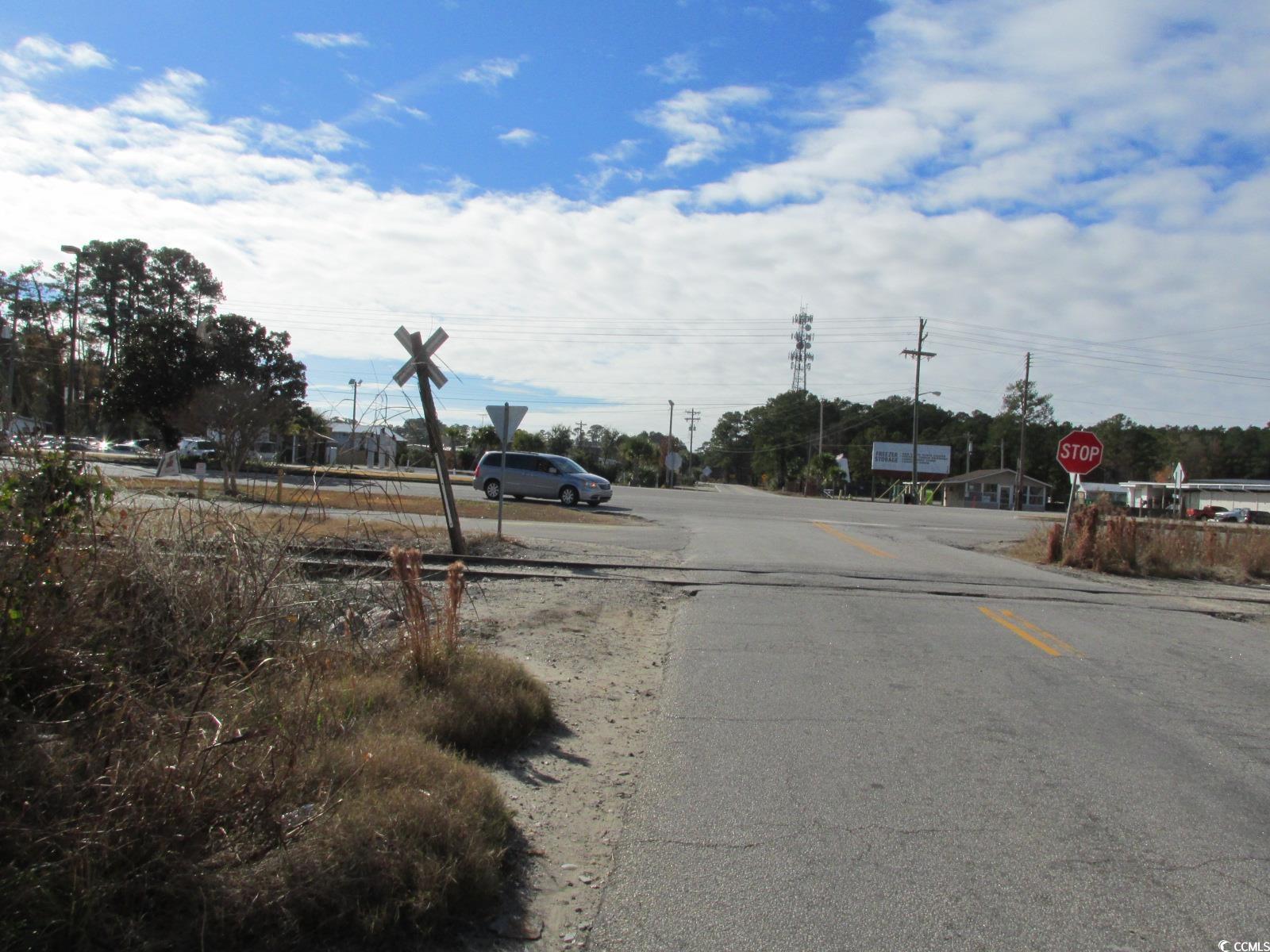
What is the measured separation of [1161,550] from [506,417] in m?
13.4

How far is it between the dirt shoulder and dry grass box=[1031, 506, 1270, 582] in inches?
418

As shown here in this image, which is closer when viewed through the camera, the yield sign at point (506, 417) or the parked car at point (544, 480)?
the yield sign at point (506, 417)

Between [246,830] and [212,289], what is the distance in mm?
63696

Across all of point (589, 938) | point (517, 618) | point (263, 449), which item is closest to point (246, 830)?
point (589, 938)

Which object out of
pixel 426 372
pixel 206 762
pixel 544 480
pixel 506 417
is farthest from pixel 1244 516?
pixel 206 762

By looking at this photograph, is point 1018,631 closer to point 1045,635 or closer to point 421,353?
point 1045,635

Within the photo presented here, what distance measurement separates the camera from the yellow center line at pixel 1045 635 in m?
9.40

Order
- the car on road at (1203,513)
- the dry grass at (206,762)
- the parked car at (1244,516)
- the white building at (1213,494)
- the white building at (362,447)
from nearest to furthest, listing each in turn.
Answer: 1. the dry grass at (206,762)
2. the white building at (362,447)
3. the car on road at (1203,513)
4. the parked car at (1244,516)
5. the white building at (1213,494)

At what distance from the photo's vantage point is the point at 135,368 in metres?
46.3

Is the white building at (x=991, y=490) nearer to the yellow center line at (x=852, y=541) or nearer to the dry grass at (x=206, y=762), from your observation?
the yellow center line at (x=852, y=541)

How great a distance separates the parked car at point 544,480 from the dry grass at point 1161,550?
53.9 ft

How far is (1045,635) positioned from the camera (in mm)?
10320

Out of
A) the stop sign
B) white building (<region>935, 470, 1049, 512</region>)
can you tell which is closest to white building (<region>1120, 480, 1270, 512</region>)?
white building (<region>935, 470, 1049, 512</region>)

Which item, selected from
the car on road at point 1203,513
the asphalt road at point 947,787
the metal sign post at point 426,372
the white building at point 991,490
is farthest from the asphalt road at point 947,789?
the white building at point 991,490
